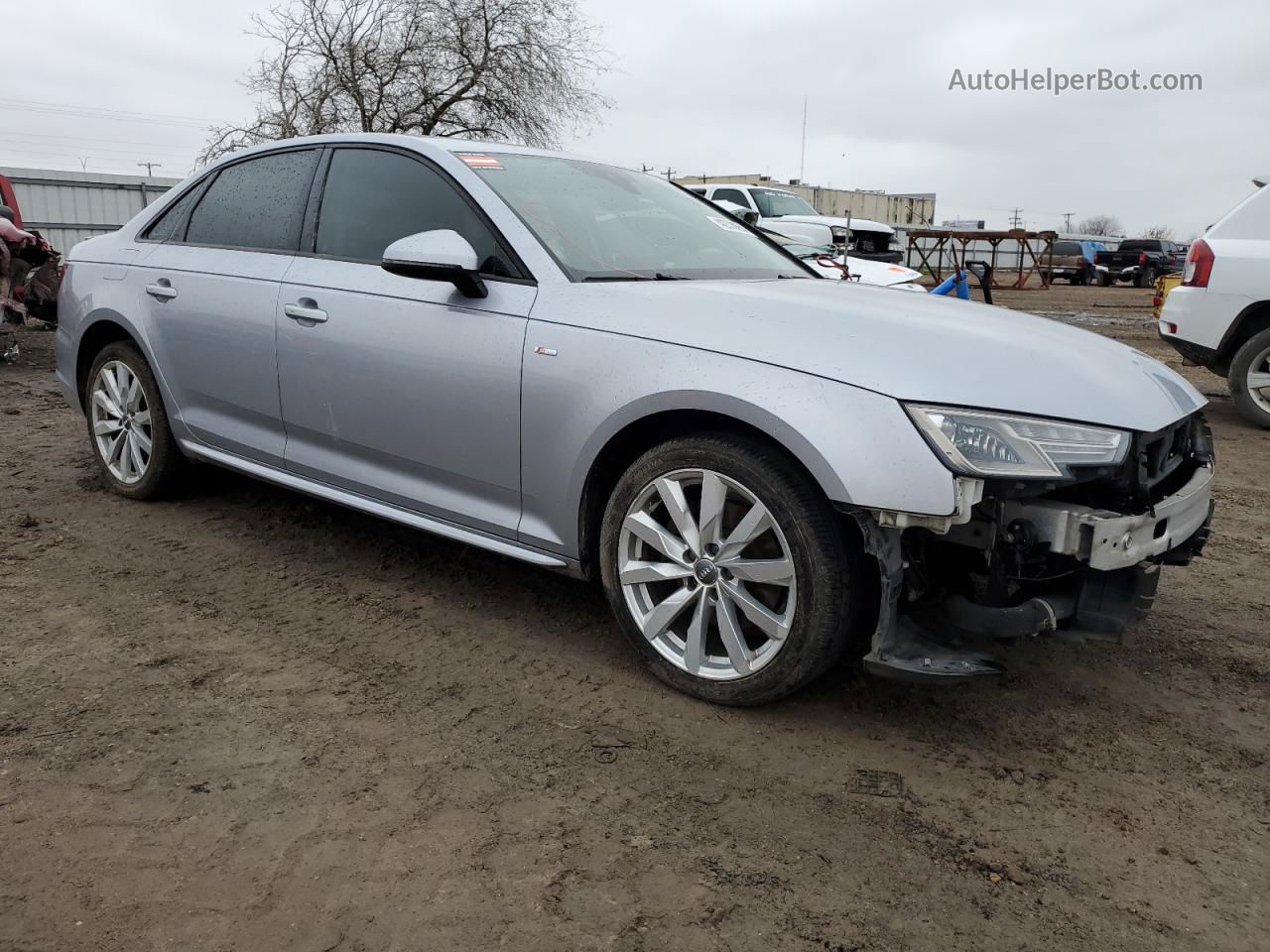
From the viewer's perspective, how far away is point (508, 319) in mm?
3178

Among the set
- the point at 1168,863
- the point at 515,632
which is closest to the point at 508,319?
the point at 515,632

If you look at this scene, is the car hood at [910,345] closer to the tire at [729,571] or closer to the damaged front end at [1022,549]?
the damaged front end at [1022,549]

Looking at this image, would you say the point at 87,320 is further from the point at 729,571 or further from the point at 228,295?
the point at 729,571

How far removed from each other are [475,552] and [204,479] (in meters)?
1.57

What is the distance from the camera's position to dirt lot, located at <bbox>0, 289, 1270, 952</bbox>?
2064mm

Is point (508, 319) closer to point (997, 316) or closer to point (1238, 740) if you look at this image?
point (997, 316)

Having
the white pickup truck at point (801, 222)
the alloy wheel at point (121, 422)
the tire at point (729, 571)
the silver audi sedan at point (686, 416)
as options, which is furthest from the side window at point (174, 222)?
the white pickup truck at point (801, 222)

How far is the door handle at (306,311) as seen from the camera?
12.1 feet

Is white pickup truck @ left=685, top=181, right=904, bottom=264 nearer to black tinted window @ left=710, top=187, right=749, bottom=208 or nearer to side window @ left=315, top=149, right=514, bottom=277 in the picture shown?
black tinted window @ left=710, top=187, right=749, bottom=208

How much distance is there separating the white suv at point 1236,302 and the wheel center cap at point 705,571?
615 centimetres

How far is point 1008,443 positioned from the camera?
249 cm

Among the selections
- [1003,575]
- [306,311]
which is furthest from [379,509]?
[1003,575]

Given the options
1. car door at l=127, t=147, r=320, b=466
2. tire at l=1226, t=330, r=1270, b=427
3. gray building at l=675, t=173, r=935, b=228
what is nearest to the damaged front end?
car door at l=127, t=147, r=320, b=466

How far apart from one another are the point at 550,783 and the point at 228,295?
100 inches
